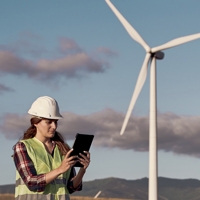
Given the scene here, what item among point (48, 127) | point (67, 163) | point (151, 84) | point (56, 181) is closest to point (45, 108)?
point (48, 127)

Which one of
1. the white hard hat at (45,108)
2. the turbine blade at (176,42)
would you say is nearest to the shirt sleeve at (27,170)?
the white hard hat at (45,108)

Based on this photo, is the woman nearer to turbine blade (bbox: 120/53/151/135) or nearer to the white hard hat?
the white hard hat

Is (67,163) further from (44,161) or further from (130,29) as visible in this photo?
(130,29)

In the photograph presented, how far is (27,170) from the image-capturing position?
11820 mm

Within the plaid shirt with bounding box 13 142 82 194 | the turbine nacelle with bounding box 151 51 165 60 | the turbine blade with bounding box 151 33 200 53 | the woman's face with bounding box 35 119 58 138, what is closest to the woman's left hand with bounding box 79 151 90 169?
the woman's face with bounding box 35 119 58 138

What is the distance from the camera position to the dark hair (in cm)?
1220

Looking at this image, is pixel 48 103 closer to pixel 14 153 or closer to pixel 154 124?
pixel 14 153

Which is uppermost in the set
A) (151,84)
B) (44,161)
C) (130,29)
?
(130,29)

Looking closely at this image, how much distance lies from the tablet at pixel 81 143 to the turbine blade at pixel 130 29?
42.5 ft

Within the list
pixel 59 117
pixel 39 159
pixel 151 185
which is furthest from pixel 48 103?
pixel 151 185

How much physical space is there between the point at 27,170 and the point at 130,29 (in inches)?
643

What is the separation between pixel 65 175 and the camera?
12148mm

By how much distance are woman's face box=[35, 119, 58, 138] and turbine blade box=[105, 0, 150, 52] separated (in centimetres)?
1315

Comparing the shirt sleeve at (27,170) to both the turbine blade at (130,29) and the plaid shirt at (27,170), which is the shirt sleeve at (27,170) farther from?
the turbine blade at (130,29)
